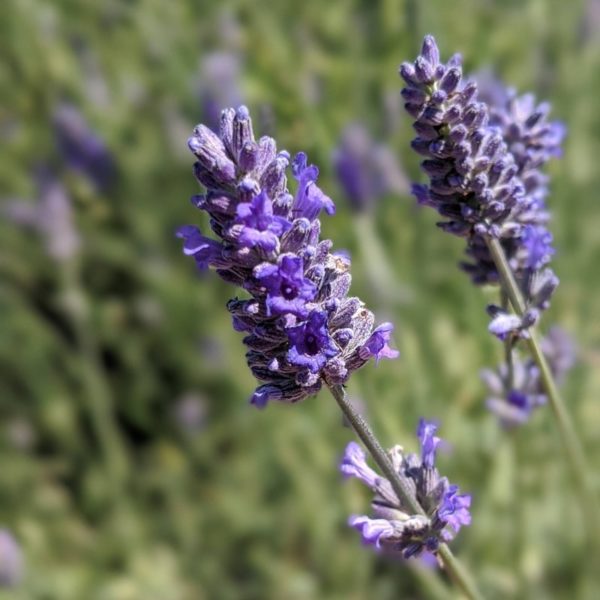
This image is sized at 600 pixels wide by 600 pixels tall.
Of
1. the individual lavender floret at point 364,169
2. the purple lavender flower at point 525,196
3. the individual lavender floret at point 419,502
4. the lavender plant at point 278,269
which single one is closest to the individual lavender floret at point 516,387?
the purple lavender flower at point 525,196

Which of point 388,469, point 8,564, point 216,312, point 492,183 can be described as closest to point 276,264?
point 388,469

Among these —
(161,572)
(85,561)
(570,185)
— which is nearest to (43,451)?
(85,561)

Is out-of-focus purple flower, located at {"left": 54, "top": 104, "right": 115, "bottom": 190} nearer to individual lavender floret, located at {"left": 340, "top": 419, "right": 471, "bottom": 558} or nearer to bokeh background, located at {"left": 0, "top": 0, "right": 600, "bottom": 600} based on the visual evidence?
bokeh background, located at {"left": 0, "top": 0, "right": 600, "bottom": 600}

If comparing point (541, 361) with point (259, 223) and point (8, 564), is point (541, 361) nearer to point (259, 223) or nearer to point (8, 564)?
point (259, 223)

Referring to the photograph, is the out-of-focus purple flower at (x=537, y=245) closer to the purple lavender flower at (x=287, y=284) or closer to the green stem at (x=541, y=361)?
the green stem at (x=541, y=361)

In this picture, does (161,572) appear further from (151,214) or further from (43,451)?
(151,214)
